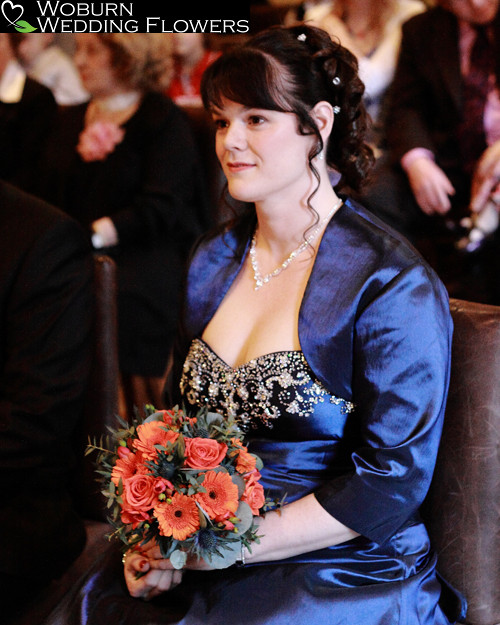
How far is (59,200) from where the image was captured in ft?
9.38

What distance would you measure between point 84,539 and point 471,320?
34.4 inches

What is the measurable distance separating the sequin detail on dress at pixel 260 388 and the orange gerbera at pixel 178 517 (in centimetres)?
29

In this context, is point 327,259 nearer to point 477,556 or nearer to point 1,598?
point 477,556

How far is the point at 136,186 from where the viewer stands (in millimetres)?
2740

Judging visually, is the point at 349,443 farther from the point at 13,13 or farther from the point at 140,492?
the point at 13,13

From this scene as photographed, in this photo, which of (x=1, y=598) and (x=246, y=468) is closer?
(x=246, y=468)

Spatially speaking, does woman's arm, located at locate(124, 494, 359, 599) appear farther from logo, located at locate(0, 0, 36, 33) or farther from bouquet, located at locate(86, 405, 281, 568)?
logo, located at locate(0, 0, 36, 33)

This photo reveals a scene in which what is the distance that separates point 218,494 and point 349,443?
313 millimetres

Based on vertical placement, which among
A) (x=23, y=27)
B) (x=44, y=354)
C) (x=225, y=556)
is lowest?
(x=225, y=556)

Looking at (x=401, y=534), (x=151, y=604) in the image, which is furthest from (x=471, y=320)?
(x=151, y=604)

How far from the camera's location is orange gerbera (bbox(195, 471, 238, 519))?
3.60 feet

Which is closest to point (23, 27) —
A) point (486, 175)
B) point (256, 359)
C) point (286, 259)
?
point (486, 175)

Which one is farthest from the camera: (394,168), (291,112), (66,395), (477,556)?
(394,168)

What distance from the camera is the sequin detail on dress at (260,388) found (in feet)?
4.33
